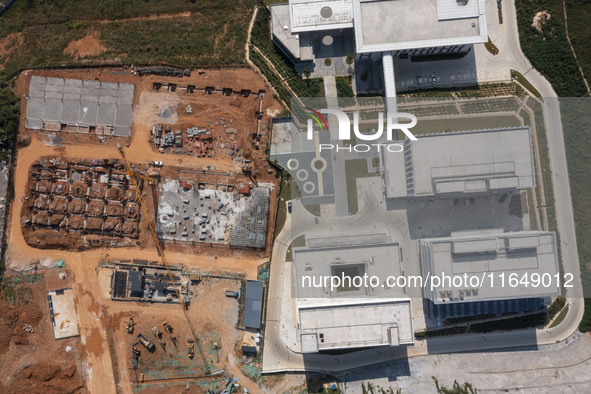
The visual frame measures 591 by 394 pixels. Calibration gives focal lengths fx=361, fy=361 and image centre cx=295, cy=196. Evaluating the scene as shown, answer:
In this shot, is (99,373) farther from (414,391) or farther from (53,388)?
(414,391)

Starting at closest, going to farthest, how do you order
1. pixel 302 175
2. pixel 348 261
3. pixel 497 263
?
1. pixel 497 263
2. pixel 348 261
3. pixel 302 175

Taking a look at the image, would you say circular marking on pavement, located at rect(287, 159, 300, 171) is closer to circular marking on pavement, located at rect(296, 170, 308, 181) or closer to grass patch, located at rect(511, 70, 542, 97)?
circular marking on pavement, located at rect(296, 170, 308, 181)

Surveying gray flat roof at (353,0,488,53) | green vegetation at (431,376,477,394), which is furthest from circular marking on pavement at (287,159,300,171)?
green vegetation at (431,376,477,394)

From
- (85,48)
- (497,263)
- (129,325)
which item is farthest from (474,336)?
(85,48)

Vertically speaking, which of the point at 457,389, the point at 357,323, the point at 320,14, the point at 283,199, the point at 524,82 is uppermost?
the point at 320,14

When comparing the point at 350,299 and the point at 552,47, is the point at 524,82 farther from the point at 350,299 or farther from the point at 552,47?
the point at 350,299

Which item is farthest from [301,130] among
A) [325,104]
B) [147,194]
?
[147,194]

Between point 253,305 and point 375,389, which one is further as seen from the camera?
point 253,305
